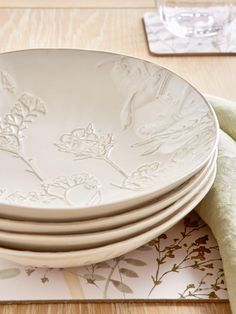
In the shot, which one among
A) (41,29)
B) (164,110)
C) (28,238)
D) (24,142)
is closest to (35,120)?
(24,142)

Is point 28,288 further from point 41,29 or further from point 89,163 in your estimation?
point 41,29


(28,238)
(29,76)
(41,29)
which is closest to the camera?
(28,238)

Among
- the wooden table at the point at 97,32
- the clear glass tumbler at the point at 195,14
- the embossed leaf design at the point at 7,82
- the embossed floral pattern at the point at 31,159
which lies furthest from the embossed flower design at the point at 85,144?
the clear glass tumbler at the point at 195,14

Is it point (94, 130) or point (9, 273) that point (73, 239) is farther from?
point (94, 130)

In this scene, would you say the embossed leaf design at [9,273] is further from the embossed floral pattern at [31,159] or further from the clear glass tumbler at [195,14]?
the clear glass tumbler at [195,14]

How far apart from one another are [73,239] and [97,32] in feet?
2.34

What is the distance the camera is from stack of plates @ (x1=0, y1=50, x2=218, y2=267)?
569 mm

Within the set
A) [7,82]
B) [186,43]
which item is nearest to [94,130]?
[7,82]

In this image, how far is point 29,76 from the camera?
0.84m

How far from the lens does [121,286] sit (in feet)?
2.03

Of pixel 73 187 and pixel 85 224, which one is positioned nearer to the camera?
pixel 85 224

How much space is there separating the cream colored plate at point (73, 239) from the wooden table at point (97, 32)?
1.50 ft

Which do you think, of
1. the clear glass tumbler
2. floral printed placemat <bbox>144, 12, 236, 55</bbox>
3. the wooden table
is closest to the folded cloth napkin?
the wooden table

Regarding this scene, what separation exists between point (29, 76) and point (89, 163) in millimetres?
183
